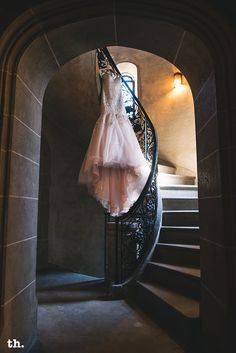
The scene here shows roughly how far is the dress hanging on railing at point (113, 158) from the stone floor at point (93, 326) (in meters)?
1.04

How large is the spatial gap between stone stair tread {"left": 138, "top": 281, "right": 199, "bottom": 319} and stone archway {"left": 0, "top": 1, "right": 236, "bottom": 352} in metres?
0.28

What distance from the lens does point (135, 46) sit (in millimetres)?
1748

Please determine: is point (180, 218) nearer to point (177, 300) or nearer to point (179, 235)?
point (179, 235)

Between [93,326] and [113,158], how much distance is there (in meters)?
1.61

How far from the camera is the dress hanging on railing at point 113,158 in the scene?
2.82 metres

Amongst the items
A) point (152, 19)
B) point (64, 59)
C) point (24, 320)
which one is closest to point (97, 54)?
point (64, 59)

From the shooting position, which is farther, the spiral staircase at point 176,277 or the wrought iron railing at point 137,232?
the wrought iron railing at point 137,232

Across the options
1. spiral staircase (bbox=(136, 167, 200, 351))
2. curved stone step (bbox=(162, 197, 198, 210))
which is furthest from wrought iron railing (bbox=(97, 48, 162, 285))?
curved stone step (bbox=(162, 197, 198, 210))

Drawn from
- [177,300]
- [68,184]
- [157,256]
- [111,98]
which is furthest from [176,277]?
[68,184]

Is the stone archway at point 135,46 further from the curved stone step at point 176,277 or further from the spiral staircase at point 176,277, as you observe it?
the curved stone step at point 176,277

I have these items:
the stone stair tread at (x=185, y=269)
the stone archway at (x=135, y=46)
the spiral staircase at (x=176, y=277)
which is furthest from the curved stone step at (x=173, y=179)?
the stone archway at (x=135, y=46)

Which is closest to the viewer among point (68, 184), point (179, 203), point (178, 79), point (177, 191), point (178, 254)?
point (178, 254)

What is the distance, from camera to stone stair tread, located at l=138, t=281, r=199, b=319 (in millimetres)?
1772

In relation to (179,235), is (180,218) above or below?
above
